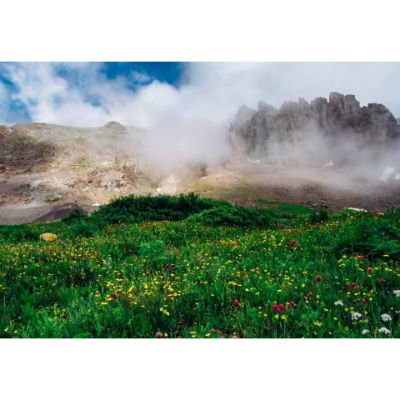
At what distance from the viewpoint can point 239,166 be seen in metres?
82.8

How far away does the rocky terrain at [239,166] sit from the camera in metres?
61.9

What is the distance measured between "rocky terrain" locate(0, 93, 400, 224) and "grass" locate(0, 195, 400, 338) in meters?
44.7

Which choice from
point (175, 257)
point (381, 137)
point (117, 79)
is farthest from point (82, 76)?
point (381, 137)

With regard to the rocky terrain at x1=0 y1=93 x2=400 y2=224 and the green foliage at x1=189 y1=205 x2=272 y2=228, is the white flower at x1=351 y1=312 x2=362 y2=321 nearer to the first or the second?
the green foliage at x1=189 y1=205 x2=272 y2=228

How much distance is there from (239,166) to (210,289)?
259 ft

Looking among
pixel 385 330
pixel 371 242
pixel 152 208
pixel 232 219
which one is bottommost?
pixel 385 330

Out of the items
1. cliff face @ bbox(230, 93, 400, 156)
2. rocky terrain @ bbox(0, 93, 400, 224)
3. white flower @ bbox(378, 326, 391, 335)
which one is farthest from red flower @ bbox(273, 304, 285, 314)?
cliff face @ bbox(230, 93, 400, 156)

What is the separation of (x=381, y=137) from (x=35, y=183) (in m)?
Answer: 83.2

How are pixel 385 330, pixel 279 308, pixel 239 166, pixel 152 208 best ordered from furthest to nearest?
pixel 239 166, pixel 152 208, pixel 279 308, pixel 385 330

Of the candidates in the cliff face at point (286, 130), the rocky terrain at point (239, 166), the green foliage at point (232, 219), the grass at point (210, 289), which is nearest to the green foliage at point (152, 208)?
the green foliage at point (232, 219)

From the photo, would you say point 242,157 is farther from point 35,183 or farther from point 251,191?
point 35,183

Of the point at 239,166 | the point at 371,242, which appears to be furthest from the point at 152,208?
the point at 239,166

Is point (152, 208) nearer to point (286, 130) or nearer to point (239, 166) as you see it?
point (239, 166)

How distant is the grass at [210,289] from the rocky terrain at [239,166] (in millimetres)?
44656
